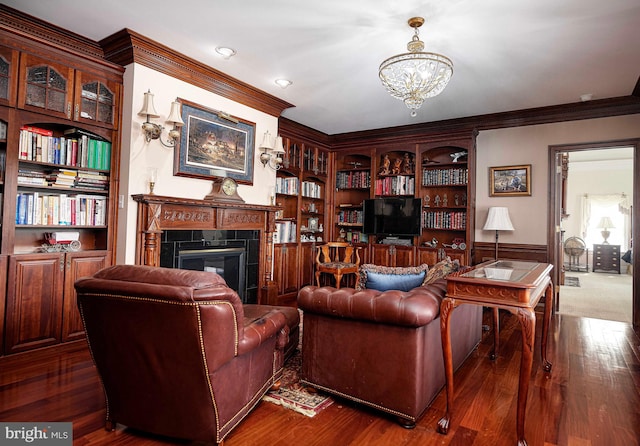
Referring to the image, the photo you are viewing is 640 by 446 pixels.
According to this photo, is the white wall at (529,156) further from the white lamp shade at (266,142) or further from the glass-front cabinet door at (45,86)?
the glass-front cabinet door at (45,86)

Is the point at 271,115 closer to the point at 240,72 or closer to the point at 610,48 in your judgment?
the point at 240,72

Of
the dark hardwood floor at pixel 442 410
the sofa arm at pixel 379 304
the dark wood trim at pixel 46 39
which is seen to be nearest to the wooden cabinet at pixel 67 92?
the dark wood trim at pixel 46 39

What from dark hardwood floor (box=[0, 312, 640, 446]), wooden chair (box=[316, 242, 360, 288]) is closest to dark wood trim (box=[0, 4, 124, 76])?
dark hardwood floor (box=[0, 312, 640, 446])

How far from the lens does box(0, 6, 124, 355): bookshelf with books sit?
2.93m

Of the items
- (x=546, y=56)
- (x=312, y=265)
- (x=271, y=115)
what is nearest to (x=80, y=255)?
(x=271, y=115)

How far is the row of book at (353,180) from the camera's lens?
6.48 meters

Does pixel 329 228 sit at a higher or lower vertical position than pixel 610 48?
lower

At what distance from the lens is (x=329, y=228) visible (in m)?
6.62

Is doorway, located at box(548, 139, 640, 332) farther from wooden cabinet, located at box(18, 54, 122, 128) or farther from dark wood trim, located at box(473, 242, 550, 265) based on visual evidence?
wooden cabinet, located at box(18, 54, 122, 128)

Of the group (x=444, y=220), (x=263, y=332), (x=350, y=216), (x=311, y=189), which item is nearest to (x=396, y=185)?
(x=444, y=220)

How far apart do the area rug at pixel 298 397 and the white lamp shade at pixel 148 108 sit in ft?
8.22

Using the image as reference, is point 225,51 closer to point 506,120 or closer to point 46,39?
point 46,39

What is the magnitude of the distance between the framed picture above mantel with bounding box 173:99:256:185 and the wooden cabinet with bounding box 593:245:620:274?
915 centimetres

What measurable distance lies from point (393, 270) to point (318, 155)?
13.1ft
